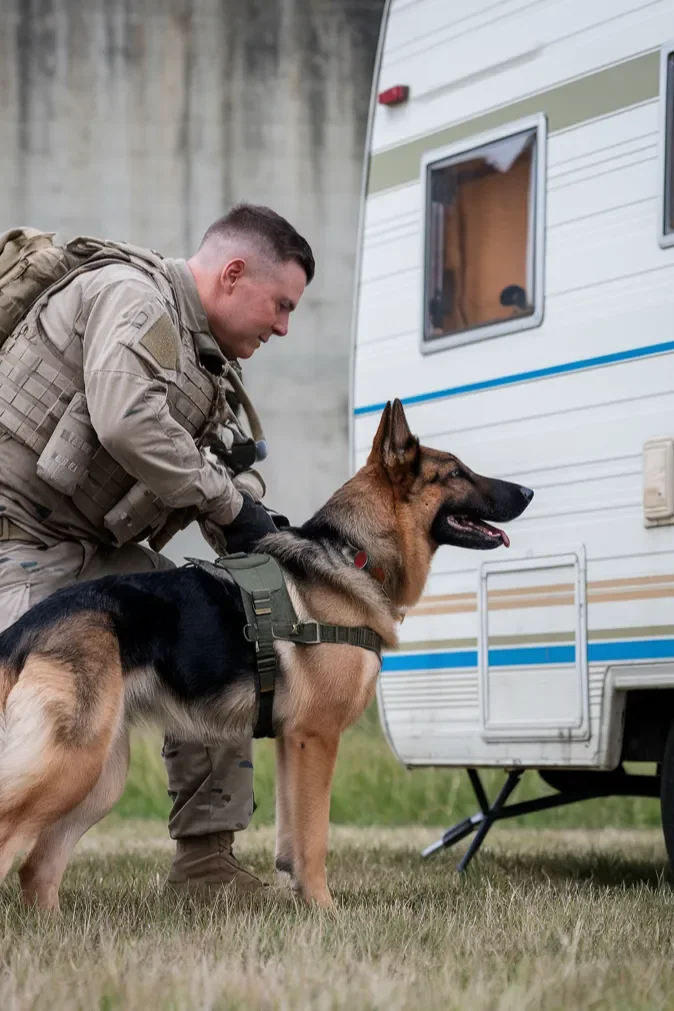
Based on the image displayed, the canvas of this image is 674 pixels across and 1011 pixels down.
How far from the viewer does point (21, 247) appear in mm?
4656

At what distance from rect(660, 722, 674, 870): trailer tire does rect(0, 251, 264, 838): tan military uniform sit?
175 centimetres

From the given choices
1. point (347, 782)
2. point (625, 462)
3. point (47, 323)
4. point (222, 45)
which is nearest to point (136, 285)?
point (47, 323)

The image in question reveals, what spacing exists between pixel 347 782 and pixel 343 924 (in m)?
5.50

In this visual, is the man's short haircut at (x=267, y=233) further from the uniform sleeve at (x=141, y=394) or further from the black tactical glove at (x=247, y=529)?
the black tactical glove at (x=247, y=529)

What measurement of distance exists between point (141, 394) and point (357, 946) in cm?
171

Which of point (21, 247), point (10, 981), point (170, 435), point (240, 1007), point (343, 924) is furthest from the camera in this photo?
point (21, 247)

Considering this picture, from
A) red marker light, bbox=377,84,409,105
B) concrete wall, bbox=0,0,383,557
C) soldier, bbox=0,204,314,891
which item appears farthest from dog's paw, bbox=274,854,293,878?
concrete wall, bbox=0,0,383,557

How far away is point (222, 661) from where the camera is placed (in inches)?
167

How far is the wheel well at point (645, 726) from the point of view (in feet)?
16.5

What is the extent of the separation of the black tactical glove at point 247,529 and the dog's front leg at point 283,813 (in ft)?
2.14

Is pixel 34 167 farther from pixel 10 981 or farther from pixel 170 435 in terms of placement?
pixel 10 981

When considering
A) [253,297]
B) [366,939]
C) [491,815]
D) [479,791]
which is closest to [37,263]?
[253,297]

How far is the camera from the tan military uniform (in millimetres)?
4168

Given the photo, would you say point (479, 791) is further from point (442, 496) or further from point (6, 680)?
point (6, 680)
